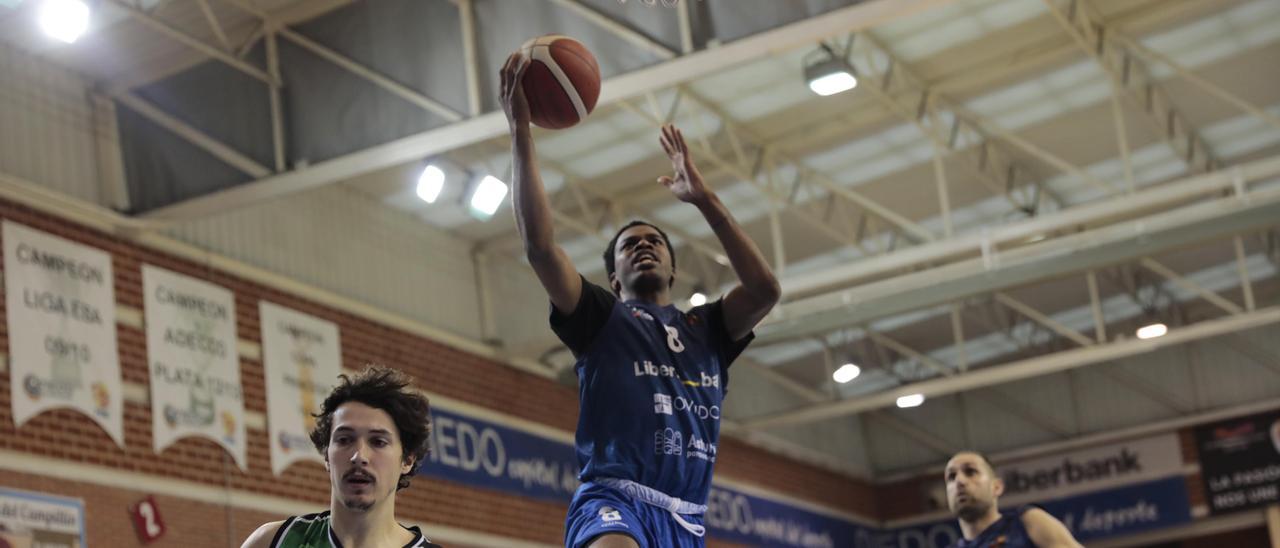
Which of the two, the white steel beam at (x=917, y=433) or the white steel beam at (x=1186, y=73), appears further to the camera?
the white steel beam at (x=917, y=433)

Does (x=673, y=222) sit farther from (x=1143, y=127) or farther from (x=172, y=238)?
(x=172, y=238)

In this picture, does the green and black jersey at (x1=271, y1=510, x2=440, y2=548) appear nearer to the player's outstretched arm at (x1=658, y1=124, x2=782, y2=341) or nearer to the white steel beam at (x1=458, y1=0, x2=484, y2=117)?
the player's outstretched arm at (x1=658, y1=124, x2=782, y2=341)

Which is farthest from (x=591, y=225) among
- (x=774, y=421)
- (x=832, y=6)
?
(x=832, y=6)

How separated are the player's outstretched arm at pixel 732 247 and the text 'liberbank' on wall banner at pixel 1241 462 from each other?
2124 centimetres

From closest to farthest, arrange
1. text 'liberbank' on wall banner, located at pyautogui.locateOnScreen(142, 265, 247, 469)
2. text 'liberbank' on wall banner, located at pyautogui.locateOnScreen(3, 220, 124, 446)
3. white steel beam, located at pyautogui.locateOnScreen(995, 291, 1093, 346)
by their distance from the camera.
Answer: text 'liberbank' on wall banner, located at pyautogui.locateOnScreen(3, 220, 124, 446), text 'liberbank' on wall banner, located at pyautogui.locateOnScreen(142, 265, 247, 469), white steel beam, located at pyautogui.locateOnScreen(995, 291, 1093, 346)

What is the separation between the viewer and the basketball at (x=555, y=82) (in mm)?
5570

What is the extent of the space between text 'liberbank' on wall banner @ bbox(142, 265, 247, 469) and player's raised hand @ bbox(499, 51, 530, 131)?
9.12 meters

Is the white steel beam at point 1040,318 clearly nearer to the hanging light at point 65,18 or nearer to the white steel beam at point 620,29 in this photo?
the white steel beam at point 620,29

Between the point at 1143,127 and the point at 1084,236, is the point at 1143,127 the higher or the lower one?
the higher one

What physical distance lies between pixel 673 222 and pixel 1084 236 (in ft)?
18.0

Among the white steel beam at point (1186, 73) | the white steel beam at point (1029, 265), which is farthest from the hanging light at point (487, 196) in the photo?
the white steel beam at point (1186, 73)

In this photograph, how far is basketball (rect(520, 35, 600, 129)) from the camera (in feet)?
18.3

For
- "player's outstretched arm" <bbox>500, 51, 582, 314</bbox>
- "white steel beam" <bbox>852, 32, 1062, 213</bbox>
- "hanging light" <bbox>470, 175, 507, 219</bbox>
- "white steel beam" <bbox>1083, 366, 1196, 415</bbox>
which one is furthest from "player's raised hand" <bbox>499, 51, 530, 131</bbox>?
"white steel beam" <bbox>1083, 366, 1196, 415</bbox>

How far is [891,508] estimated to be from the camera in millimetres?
28531
